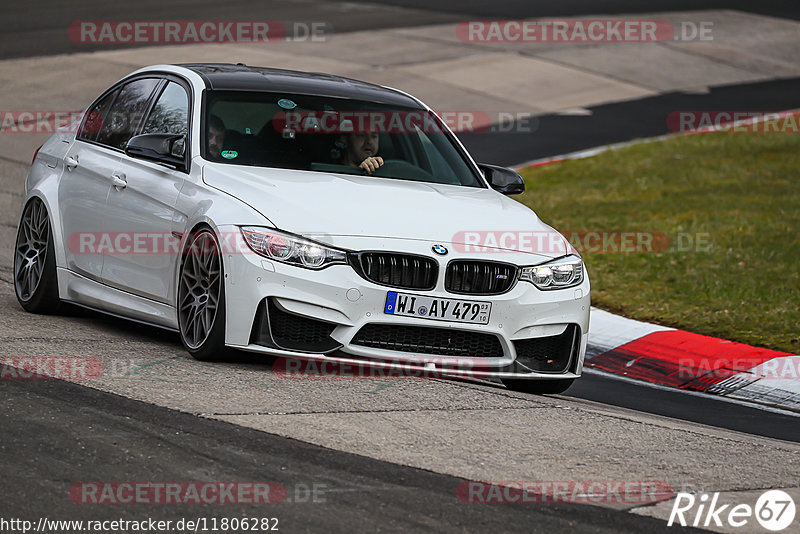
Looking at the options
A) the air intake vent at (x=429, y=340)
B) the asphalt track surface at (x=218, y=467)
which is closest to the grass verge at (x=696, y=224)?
the asphalt track surface at (x=218, y=467)

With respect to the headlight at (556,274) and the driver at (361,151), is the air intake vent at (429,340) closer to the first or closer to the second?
the headlight at (556,274)

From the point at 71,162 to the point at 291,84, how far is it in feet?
4.95

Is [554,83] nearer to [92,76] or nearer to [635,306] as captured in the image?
[92,76]

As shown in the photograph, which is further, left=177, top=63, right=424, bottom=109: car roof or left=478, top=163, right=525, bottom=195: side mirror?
left=478, top=163, right=525, bottom=195: side mirror

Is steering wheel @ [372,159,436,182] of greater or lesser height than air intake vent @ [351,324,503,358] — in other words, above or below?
above

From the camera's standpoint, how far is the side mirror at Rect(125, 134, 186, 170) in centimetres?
746

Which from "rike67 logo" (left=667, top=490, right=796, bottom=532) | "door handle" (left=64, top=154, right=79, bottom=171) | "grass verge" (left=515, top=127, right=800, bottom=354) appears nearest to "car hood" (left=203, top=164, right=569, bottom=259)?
"door handle" (left=64, top=154, right=79, bottom=171)

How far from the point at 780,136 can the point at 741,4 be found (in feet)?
57.2

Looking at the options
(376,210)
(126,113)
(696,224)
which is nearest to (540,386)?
(376,210)

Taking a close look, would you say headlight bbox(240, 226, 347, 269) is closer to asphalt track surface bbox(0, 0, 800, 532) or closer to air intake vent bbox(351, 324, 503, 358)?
air intake vent bbox(351, 324, 503, 358)

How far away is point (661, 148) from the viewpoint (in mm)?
18188

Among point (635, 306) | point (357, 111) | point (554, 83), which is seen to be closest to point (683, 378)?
point (635, 306)

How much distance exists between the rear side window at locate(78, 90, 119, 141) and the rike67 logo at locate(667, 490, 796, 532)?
4862 mm

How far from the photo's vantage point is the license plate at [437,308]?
6.68 meters
